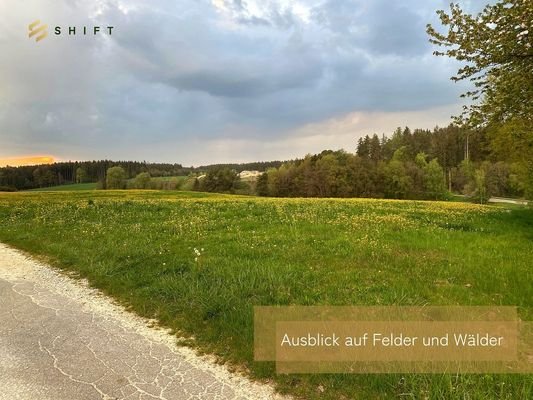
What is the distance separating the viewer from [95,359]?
6.09 meters

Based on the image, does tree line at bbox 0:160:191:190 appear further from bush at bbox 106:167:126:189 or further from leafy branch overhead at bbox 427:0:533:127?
leafy branch overhead at bbox 427:0:533:127

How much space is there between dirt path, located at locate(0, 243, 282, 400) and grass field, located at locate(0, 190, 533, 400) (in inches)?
18.7

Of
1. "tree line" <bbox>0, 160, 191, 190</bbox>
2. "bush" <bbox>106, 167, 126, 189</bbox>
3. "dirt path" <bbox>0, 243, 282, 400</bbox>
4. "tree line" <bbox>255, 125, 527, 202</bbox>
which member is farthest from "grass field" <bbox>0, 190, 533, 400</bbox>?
"bush" <bbox>106, 167, 126, 189</bbox>

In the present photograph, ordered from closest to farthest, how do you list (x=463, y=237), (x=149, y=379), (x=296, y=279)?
(x=149, y=379) → (x=296, y=279) → (x=463, y=237)

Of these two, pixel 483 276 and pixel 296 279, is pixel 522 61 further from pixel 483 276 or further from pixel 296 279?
pixel 296 279

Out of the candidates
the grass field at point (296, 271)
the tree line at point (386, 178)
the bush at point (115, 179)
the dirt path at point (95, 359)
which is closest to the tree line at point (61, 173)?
the bush at point (115, 179)

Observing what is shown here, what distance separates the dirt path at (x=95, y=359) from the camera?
17.2ft

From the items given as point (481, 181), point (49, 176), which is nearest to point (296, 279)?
point (481, 181)

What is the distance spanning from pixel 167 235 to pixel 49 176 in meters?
140

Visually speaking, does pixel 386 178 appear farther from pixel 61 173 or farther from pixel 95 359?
pixel 61 173

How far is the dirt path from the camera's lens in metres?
5.24

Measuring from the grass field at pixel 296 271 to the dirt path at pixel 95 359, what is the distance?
1.56 feet

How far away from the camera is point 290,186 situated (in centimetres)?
11494

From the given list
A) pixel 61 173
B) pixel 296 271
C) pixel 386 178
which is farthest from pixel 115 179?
pixel 296 271
